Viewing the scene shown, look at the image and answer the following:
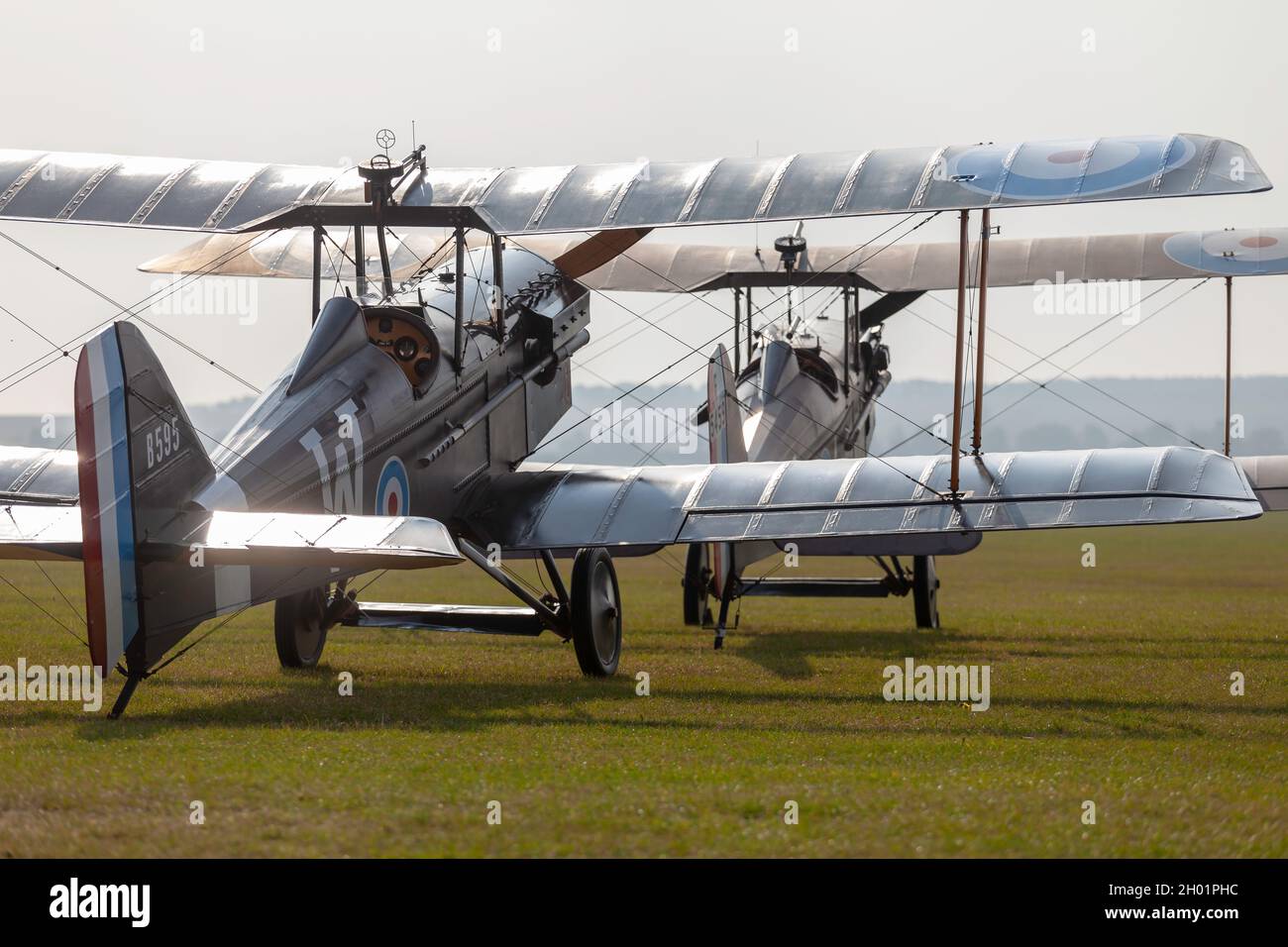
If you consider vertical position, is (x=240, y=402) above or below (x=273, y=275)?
below

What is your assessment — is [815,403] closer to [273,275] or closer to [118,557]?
[273,275]

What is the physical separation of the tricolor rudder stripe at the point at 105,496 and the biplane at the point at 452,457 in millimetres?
12

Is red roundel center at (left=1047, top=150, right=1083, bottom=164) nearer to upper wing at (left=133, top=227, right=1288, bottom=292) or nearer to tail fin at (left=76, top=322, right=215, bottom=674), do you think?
upper wing at (left=133, top=227, right=1288, bottom=292)

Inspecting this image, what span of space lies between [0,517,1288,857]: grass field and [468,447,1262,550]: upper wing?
0.98 meters

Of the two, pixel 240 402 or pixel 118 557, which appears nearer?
pixel 118 557

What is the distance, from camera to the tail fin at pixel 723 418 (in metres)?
12.4

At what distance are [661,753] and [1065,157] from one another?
486 centimetres

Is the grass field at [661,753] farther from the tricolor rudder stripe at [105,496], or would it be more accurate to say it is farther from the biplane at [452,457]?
the biplane at [452,457]

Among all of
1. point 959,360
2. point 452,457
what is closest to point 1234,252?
point 959,360

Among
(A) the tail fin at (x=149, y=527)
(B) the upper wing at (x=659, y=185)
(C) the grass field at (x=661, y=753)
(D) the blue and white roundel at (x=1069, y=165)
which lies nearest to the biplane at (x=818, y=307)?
(C) the grass field at (x=661, y=753)
